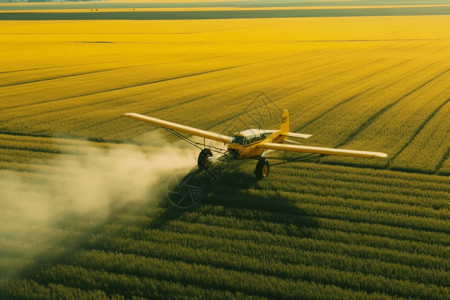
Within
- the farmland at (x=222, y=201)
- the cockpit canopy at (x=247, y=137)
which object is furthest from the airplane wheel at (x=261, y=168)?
the cockpit canopy at (x=247, y=137)

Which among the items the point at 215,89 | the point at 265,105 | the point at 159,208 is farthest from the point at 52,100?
the point at 159,208

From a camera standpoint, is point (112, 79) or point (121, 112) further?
point (112, 79)

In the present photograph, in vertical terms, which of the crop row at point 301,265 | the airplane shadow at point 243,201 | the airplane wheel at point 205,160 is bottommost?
the crop row at point 301,265

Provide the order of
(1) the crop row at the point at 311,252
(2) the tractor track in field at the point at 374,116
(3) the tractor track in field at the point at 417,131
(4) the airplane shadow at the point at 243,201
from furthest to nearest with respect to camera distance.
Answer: (2) the tractor track in field at the point at 374,116
(3) the tractor track in field at the point at 417,131
(4) the airplane shadow at the point at 243,201
(1) the crop row at the point at 311,252

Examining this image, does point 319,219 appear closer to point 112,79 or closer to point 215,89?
point 215,89

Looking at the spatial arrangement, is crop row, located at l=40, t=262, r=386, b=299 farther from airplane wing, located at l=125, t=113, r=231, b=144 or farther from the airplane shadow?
airplane wing, located at l=125, t=113, r=231, b=144

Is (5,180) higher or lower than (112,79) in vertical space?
lower

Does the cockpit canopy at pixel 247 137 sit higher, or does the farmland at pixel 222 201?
the cockpit canopy at pixel 247 137

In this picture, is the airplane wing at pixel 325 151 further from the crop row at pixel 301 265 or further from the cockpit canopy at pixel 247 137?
the crop row at pixel 301 265

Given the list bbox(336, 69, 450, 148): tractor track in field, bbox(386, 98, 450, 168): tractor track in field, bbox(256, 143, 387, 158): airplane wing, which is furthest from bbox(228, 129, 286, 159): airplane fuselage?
bbox(336, 69, 450, 148): tractor track in field
